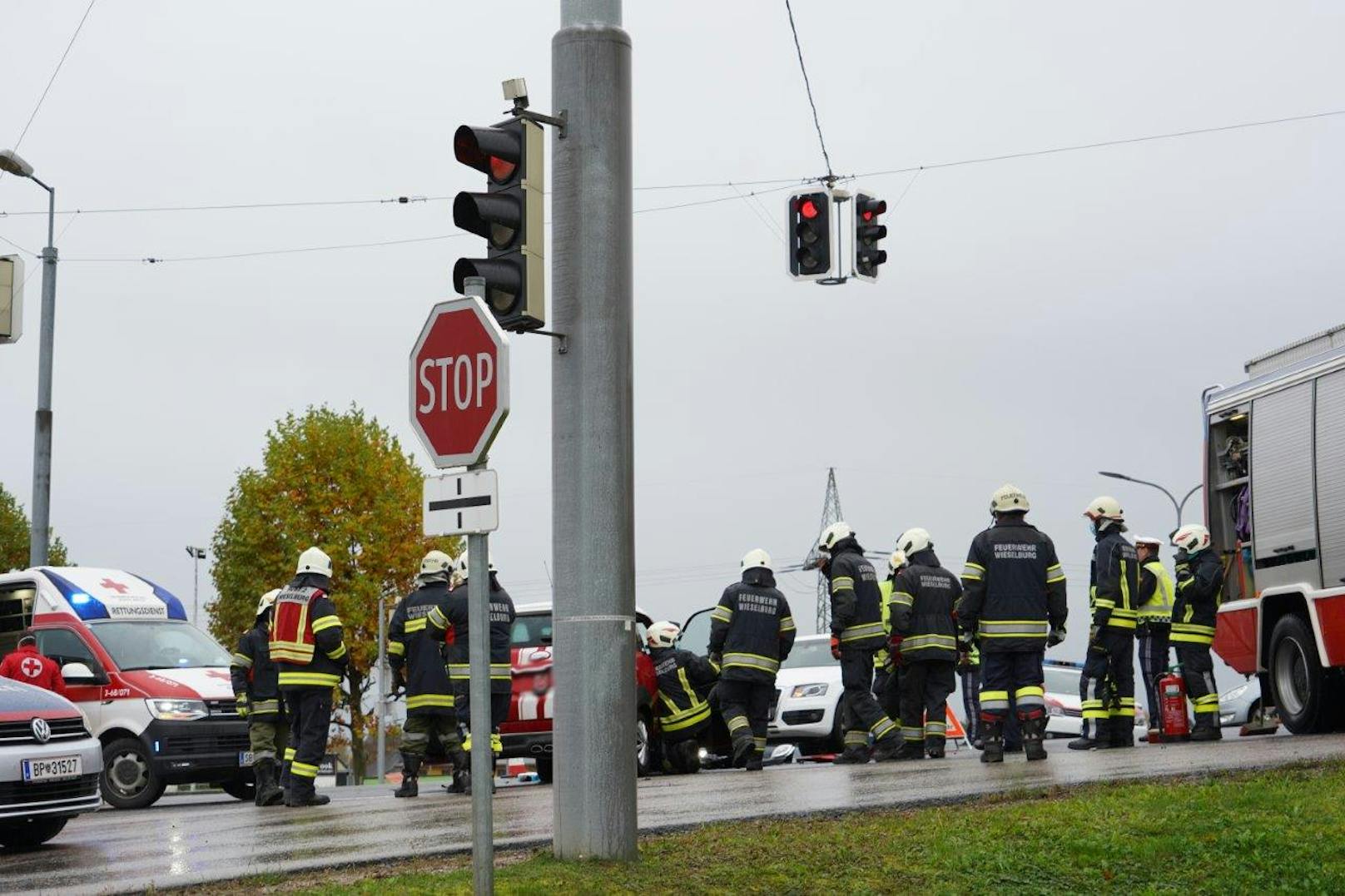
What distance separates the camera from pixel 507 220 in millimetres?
7941

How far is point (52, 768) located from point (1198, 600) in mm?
10171

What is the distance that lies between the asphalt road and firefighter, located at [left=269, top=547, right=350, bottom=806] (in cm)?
40

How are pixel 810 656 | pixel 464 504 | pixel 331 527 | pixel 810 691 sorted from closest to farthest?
pixel 464 504 < pixel 810 691 < pixel 810 656 < pixel 331 527

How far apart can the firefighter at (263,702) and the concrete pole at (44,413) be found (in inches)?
360

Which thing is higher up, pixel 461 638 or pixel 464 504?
pixel 464 504

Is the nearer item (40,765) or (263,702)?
(40,765)

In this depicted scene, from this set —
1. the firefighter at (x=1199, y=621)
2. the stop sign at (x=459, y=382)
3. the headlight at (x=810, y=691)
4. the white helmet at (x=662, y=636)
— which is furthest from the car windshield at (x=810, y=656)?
the stop sign at (x=459, y=382)

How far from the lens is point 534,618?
17.6 metres

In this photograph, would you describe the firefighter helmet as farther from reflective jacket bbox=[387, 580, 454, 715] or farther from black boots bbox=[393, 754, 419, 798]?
black boots bbox=[393, 754, 419, 798]

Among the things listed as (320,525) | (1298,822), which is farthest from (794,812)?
(320,525)

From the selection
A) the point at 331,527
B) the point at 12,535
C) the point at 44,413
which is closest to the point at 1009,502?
the point at 44,413

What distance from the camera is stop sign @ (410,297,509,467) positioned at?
696 centimetres

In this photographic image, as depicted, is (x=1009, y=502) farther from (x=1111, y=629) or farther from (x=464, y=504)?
(x=464, y=504)

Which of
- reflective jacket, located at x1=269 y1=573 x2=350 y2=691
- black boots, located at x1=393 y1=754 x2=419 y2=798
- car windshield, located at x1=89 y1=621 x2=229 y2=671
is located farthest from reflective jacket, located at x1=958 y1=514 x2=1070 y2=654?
car windshield, located at x1=89 y1=621 x2=229 y2=671
